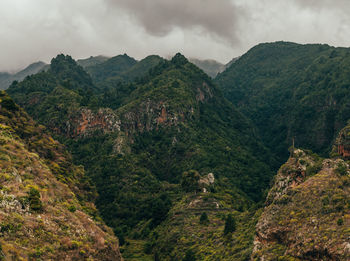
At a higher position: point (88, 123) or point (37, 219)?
point (88, 123)

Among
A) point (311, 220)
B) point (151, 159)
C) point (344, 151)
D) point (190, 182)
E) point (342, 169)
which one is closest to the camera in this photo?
point (311, 220)

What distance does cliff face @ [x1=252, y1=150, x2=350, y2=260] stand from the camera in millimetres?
38219

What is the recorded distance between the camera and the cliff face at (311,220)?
38219 mm

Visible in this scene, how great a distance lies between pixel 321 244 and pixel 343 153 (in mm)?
42533

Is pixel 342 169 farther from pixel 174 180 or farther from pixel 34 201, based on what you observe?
pixel 174 180

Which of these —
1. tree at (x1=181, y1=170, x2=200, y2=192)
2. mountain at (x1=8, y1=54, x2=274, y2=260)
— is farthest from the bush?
tree at (x1=181, y1=170, x2=200, y2=192)

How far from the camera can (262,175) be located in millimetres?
169125

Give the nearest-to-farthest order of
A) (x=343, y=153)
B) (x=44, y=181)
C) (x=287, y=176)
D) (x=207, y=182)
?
(x=44, y=181)
(x=287, y=176)
(x=343, y=153)
(x=207, y=182)

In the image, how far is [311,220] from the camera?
44281mm

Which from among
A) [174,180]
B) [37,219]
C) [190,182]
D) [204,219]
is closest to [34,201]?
[37,219]

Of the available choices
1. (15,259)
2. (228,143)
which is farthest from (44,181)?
(228,143)

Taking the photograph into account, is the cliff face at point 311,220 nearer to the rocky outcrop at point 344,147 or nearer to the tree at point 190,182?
the rocky outcrop at point 344,147

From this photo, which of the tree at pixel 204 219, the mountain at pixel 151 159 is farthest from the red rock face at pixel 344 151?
the tree at pixel 204 219

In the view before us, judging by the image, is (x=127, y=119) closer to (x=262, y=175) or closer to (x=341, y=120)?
(x=262, y=175)
